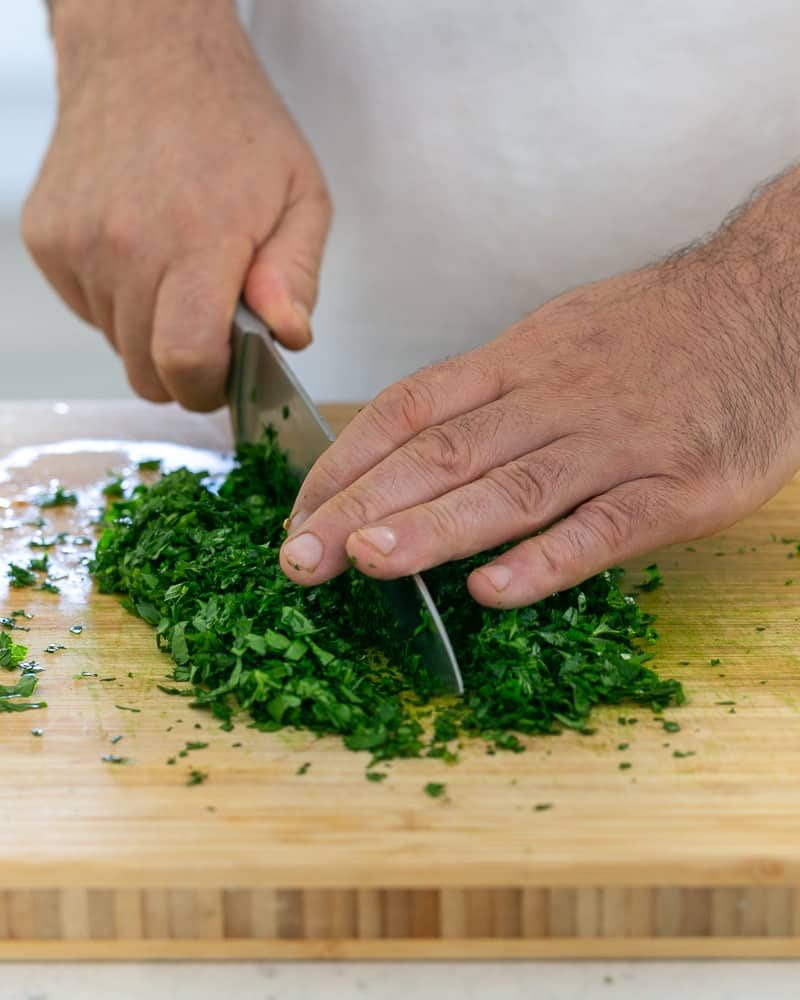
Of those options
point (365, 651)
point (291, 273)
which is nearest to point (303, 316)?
point (291, 273)

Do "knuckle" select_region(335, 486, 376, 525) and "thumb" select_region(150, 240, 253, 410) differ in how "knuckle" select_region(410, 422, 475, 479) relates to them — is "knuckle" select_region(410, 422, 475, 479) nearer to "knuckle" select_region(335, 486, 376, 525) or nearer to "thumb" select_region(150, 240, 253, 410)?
"knuckle" select_region(335, 486, 376, 525)

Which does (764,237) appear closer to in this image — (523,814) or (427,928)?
(523,814)

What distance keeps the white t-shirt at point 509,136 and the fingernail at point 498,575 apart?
1.32 m

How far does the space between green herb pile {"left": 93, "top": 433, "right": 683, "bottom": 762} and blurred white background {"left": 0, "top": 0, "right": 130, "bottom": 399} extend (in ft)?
16.2

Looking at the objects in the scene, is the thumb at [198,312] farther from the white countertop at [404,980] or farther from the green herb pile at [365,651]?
the white countertop at [404,980]

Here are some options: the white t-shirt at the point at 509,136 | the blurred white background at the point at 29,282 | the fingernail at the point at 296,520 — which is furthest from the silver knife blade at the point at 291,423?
the blurred white background at the point at 29,282

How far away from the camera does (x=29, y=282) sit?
798cm

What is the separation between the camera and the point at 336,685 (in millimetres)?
1609

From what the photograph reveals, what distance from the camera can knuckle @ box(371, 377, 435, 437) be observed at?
71.9 inches

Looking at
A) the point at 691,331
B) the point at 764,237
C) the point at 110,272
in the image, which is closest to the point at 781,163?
the point at 764,237

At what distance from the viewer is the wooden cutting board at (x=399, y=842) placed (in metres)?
1.30

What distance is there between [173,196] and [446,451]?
1.03 m

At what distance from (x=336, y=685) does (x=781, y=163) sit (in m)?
1.61

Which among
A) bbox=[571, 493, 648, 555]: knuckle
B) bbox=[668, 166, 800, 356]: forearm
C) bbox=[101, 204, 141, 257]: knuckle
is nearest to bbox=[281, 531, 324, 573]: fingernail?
bbox=[571, 493, 648, 555]: knuckle
